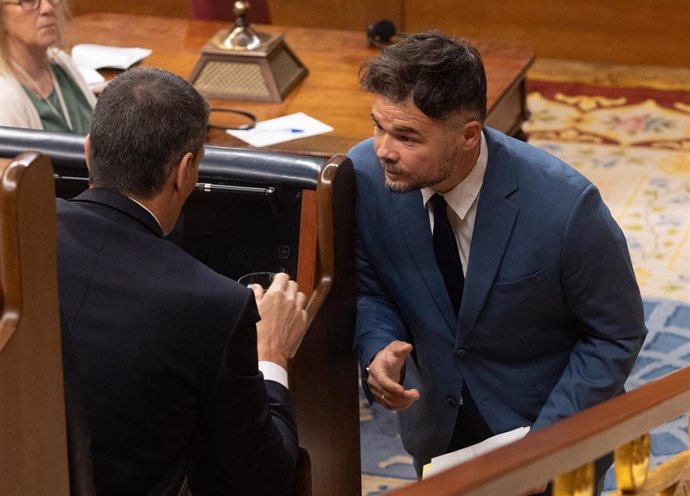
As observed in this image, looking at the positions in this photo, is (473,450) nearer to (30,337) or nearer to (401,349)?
(401,349)

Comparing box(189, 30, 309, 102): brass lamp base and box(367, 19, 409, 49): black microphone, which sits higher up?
box(189, 30, 309, 102): brass lamp base

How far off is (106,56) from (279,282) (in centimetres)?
229

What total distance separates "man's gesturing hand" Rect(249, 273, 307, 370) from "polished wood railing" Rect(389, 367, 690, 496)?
71 centimetres

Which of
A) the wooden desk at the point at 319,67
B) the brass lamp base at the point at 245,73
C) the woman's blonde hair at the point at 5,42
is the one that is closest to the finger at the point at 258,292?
the wooden desk at the point at 319,67

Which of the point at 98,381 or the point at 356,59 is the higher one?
the point at 98,381

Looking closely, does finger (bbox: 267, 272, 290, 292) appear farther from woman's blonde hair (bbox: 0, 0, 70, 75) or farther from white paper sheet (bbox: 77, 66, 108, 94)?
white paper sheet (bbox: 77, 66, 108, 94)

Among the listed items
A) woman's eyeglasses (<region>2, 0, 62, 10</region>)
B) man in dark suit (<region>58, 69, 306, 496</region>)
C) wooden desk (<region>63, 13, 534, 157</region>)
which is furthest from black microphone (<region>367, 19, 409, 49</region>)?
man in dark suit (<region>58, 69, 306, 496</region>)

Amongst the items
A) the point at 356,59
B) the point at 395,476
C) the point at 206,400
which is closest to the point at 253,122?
the point at 356,59

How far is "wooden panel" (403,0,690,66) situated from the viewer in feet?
21.3

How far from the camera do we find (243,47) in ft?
13.3

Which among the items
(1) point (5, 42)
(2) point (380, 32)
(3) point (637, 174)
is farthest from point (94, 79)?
(3) point (637, 174)

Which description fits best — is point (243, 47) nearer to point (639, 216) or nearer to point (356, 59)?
point (356, 59)

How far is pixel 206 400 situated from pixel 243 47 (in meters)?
2.31

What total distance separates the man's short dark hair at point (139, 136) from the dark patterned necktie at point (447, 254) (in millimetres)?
633
